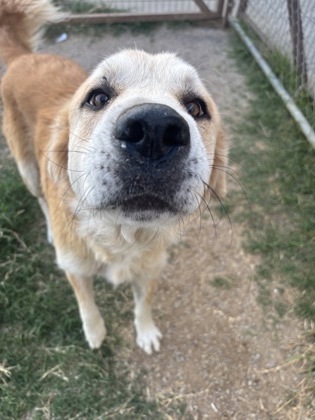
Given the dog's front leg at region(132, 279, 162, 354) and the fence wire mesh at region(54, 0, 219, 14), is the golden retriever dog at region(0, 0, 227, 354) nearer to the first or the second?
the dog's front leg at region(132, 279, 162, 354)

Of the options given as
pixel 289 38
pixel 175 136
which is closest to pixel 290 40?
pixel 289 38

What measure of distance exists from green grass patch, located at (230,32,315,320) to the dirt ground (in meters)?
0.17

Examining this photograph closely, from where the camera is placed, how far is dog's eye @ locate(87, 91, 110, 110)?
2.16 meters

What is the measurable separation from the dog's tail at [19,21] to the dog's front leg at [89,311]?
1.87 metres

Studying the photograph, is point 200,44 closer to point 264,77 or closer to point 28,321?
point 264,77

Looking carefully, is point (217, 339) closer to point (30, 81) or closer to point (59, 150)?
point (59, 150)

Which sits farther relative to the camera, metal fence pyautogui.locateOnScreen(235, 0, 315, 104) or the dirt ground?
metal fence pyautogui.locateOnScreen(235, 0, 315, 104)

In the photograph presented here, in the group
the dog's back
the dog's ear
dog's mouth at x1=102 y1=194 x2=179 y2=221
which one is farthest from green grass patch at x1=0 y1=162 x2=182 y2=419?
dog's mouth at x1=102 y1=194 x2=179 y2=221

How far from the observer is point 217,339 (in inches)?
125

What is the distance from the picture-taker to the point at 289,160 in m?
4.44

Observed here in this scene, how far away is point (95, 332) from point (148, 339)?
0.38m

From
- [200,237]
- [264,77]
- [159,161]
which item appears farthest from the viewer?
[264,77]

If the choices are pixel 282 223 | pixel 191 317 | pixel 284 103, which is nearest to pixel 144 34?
pixel 284 103

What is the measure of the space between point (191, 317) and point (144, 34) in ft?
14.0
